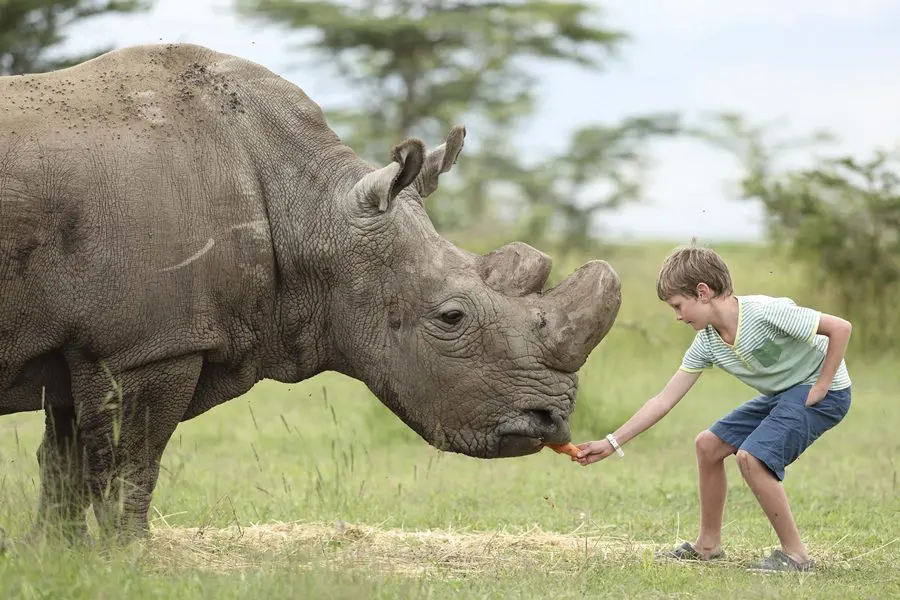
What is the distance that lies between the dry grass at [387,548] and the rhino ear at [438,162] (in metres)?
1.73

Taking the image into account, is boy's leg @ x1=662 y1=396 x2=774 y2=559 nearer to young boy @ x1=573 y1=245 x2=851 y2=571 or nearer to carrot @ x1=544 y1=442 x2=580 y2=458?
young boy @ x1=573 y1=245 x2=851 y2=571

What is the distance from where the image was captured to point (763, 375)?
22.3 ft

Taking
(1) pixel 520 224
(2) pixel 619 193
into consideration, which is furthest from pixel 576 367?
(2) pixel 619 193

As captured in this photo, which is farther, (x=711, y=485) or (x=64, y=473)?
(x=711, y=485)

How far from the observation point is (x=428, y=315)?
6426mm

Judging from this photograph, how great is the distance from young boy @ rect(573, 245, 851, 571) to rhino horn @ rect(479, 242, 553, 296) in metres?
0.60

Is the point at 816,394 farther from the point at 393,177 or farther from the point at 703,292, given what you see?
the point at 393,177

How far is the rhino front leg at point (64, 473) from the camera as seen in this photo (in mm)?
Result: 6375

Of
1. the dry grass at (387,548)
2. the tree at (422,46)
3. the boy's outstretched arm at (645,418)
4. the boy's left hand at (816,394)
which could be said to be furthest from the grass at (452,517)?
the tree at (422,46)

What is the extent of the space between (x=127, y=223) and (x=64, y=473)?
1398mm

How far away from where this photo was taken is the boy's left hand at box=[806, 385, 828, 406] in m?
6.57

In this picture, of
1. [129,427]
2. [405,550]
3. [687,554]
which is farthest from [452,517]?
[129,427]

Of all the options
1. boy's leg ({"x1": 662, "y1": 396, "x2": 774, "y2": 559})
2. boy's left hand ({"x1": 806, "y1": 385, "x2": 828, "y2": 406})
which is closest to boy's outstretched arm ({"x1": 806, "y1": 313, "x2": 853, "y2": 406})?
boy's left hand ({"x1": 806, "y1": 385, "x2": 828, "y2": 406})

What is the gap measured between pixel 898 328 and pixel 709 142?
22058mm
